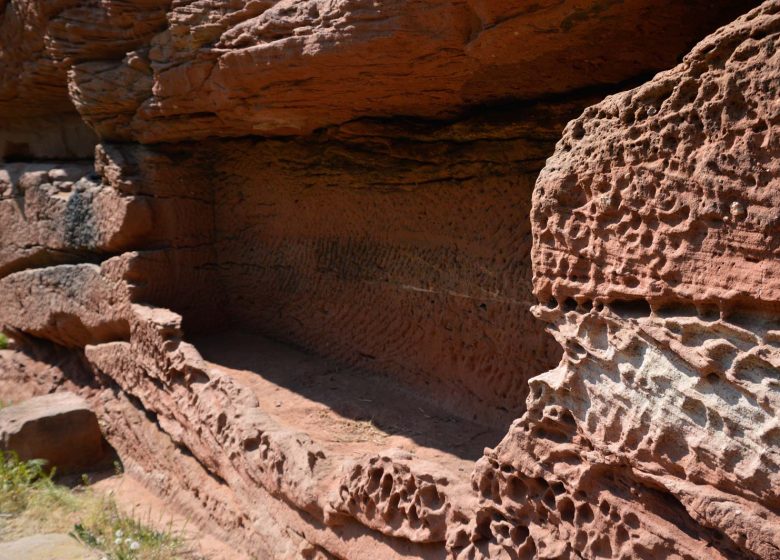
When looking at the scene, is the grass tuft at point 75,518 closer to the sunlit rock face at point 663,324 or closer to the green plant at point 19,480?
the green plant at point 19,480

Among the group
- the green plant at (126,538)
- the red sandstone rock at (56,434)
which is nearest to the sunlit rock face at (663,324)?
the green plant at (126,538)

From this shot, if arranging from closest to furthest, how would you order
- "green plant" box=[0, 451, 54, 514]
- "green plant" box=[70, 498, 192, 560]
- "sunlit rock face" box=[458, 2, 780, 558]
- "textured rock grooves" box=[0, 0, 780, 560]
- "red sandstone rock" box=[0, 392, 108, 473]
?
1. "sunlit rock face" box=[458, 2, 780, 558]
2. "textured rock grooves" box=[0, 0, 780, 560]
3. "green plant" box=[70, 498, 192, 560]
4. "green plant" box=[0, 451, 54, 514]
5. "red sandstone rock" box=[0, 392, 108, 473]

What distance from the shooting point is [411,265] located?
4.17 m

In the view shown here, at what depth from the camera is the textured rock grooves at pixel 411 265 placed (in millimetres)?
1791

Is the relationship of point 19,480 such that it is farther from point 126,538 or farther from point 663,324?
point 663,324

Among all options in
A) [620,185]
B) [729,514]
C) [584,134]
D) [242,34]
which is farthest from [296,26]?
[729,514]

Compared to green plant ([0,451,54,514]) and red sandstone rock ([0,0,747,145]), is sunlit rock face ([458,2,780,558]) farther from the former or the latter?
green plant ([0,451,54,514])

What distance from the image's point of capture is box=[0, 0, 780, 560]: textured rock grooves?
1791mm

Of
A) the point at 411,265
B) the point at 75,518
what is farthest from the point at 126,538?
the point at 411,265

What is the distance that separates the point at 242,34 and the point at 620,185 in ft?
7.53

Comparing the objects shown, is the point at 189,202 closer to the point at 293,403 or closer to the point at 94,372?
the point at 94,372

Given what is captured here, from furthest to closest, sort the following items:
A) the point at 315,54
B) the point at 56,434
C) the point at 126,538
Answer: the point at 56,434 → the point at 126,538 → the point at 315,54

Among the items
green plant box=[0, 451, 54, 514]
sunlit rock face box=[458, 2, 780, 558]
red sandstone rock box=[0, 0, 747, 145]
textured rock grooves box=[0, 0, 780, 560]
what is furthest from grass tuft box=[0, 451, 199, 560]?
red sandstone rock box=[0, 0, 747, 145]

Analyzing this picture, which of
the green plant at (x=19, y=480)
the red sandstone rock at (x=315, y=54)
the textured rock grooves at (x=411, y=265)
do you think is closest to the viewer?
the textured rock grooves at (x=411, y=265)
